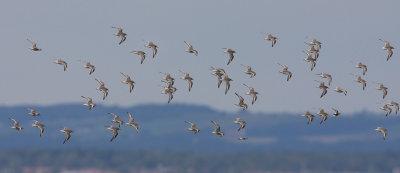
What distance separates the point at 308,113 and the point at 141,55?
11.6 meters

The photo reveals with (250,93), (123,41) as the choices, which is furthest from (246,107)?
(123,41)

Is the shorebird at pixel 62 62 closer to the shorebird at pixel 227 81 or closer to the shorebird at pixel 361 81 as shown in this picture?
the shorebird at pixel 227 81

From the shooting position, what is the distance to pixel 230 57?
4198 inches

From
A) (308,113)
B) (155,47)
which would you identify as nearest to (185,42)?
(155,47)

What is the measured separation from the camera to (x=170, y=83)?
348 ft

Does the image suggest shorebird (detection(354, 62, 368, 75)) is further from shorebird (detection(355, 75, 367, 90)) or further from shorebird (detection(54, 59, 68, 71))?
shorebird (detection(54, 59, 68, 71))

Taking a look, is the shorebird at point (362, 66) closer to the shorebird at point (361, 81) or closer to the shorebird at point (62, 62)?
the shorebird at point (361, 81)

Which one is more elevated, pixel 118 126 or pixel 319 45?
pixel 319 45

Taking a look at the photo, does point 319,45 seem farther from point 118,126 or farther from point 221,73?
point 118,126

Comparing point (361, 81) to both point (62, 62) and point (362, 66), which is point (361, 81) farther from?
point (62, 62)

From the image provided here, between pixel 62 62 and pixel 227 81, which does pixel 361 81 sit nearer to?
pixel 227 81

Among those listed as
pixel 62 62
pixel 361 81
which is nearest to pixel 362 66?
pixel 361 81

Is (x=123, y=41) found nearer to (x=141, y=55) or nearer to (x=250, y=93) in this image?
(x=141, y=55)

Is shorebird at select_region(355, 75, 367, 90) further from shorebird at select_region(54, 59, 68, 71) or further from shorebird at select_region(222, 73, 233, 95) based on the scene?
shorebird at select_region(54, 59, 68, 71)
